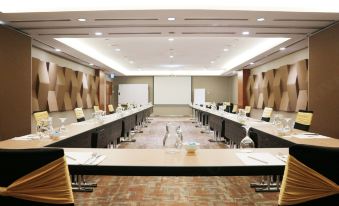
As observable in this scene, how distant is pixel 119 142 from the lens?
24.3 ft

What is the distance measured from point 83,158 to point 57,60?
818 centimetres

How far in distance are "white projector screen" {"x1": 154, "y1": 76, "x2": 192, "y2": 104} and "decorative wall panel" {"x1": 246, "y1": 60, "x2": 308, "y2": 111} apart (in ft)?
20.4

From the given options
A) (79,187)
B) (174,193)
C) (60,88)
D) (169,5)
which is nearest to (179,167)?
(174,193)

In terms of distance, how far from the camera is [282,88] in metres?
9.09

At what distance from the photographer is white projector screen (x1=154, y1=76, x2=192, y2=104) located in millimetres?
18109

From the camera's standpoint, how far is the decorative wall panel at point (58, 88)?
24.7 feet

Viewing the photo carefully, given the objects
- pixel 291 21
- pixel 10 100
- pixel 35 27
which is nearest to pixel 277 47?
pixel 291 21

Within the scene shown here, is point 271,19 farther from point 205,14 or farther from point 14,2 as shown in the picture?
point 14,2

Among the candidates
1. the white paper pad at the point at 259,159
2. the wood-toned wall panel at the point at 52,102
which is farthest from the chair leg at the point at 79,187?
the wood-toned wall panel at the point at 52,102

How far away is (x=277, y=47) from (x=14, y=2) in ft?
20.5

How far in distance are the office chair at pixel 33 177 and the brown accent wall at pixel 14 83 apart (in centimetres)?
451

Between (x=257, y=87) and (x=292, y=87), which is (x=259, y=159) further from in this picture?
(x=257, y=87)

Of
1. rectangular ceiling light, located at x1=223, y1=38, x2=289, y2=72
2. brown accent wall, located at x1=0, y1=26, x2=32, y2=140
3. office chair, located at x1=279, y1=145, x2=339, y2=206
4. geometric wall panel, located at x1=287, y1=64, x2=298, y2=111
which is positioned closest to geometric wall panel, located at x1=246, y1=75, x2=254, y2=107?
rectangular ceiling light, located at x1=223, y1=38, x2=289, y2=72

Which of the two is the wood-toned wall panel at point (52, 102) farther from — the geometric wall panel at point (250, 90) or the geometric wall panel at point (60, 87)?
the geometric wall panel at point (250, 90)
